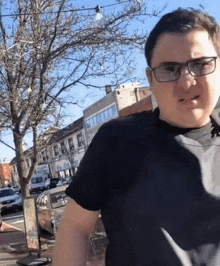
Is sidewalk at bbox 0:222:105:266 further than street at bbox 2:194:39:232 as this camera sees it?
No

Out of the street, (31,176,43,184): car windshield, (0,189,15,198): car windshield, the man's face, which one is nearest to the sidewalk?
the street

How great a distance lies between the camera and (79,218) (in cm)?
112

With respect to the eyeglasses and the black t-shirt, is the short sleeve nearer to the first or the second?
the black t-shirt

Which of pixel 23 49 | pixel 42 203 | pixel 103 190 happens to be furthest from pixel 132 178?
pixel 42 203

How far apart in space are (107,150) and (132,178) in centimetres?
11

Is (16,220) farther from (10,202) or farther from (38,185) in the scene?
(38,185)

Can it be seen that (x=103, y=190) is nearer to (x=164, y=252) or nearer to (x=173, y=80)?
(x=164, y=252)

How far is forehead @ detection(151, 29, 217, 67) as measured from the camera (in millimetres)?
1077

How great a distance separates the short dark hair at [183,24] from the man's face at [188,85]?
0.05 ft

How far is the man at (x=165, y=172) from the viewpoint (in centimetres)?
102

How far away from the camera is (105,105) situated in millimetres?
41406

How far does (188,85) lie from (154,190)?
0.29 meters

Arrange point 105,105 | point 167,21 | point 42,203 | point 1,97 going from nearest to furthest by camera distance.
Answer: point 167,21 → point 1,97 → point 42,203 → point 105,105

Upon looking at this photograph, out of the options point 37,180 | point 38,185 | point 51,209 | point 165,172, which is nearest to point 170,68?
point 165,172
